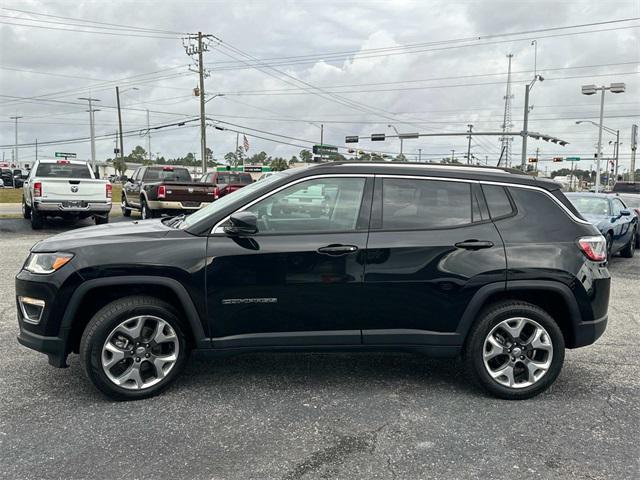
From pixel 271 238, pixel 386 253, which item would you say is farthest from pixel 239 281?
pixel 386 253

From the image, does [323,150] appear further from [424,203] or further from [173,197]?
[424,203]

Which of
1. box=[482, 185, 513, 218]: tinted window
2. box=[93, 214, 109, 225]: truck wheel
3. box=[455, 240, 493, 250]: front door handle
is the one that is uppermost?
box=[482, 185, 513, 218]: tinted window

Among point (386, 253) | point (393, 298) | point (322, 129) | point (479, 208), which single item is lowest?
point (393, 298)

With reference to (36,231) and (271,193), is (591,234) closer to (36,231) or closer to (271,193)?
(271,193)

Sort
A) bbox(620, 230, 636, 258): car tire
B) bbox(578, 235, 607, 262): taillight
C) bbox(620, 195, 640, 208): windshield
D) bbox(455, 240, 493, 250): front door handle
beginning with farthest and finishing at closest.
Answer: bbox(620, 195, 640, 208): windshield, bbox(620, 230, 636, 258): car tire, bbox(578, 235, 607, 262): taillight, bbox(455, 240, 493, 250): front door handle

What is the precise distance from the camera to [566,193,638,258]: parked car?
1027 centimetres

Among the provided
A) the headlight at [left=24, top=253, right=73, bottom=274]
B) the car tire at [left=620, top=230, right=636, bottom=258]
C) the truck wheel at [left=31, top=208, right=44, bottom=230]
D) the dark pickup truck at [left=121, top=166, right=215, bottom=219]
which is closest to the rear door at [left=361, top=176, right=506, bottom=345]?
the headlight at [left=24, top=253, right=73, bottom=274]

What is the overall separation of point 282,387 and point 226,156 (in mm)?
146105

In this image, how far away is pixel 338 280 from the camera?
382 cm

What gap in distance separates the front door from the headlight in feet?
3.32

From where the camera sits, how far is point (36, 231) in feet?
46.8

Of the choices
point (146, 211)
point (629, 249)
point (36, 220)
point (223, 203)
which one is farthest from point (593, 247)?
point (36, 220)

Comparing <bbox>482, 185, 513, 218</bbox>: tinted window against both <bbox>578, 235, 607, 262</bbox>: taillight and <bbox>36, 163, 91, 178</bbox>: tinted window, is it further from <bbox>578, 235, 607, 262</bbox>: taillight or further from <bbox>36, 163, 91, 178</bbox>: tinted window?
<bbox>36, 163, 91, 178</bbox>: tinted window

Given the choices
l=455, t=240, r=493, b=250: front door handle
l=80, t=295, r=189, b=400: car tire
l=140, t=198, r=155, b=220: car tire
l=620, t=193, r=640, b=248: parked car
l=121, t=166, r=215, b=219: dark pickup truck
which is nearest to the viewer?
l=80, t=295, r=189, b=400: car tire
